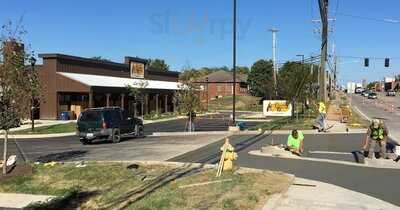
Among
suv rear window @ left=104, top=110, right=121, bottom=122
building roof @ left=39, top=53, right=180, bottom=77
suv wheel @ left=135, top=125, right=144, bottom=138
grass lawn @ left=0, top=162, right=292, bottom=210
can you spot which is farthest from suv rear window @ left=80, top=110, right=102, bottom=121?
building roof @ left=39, top=53, right=180, bottom=77

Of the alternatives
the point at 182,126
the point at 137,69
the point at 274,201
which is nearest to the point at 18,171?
the point at 274,201

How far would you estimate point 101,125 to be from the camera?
2788 cm

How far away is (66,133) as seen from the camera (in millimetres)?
36594

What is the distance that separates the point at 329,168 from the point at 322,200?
4.96 metres

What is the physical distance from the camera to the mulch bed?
1492 cm

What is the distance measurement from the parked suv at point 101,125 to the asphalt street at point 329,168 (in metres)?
5.92

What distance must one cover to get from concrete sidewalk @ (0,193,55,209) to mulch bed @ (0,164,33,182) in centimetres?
175

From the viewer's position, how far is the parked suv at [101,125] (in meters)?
27.9

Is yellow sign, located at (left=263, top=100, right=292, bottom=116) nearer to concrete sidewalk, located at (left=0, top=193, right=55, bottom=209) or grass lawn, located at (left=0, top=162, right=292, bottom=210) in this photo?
grass lawn, located at (left=0, top=162, right=292, bottom=210)

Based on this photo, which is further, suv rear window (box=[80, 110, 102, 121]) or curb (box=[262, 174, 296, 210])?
suv rear window (box=[80, 110, 102, 121])

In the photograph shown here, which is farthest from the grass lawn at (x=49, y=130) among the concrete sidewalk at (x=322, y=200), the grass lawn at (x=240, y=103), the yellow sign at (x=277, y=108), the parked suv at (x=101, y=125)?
the grass lawn at (x=240, y=103)

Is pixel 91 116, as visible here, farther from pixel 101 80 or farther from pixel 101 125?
pixel 101 80

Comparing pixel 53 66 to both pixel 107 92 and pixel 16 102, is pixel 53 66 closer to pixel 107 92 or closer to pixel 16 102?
pixel 107 92

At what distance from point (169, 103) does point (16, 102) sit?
183 feet
